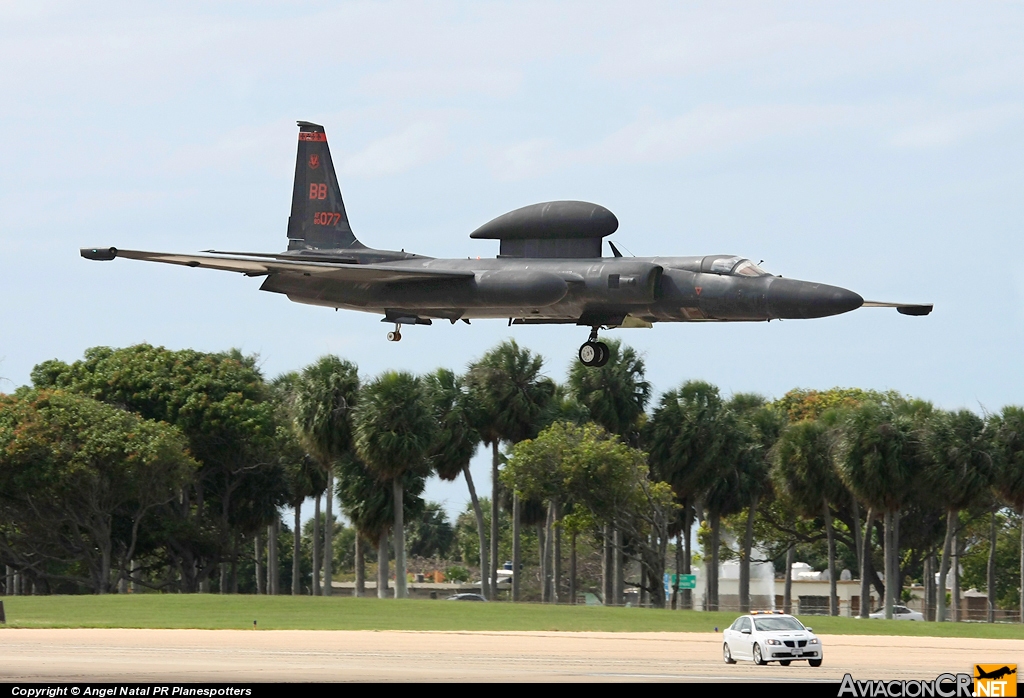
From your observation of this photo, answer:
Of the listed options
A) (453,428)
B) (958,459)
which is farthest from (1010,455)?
(453,428)

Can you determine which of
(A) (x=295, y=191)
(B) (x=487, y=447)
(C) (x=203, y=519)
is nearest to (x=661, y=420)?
(B) (x=487, y=447)

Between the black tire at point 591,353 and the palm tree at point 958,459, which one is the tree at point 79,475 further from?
the black tire at point 591,353

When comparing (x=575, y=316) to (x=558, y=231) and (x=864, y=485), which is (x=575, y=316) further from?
(x=864, y=485)

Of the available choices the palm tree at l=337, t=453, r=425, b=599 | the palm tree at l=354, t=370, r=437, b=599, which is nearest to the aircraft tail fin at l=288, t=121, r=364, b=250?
the palm tree at l=354, t=370, r=437, b=599

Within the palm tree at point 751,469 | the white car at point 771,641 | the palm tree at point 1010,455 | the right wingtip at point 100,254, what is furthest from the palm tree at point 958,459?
the right wingtip at point 100,254

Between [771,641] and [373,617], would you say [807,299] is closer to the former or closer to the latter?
[771,641]

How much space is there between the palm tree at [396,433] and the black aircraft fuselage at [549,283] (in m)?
32.7

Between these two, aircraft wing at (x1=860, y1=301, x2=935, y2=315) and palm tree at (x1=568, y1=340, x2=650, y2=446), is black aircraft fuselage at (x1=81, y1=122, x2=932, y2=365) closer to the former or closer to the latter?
aircraft wing at (x1=860, y1=301, x2=935, y2=315)

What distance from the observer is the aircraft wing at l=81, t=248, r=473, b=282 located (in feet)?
110

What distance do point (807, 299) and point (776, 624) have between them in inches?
316

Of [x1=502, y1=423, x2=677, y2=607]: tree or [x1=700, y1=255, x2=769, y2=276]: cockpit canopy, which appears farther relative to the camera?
[x1=502, y1=423, x2=677, y2=607]: tree

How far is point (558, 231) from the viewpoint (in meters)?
33.8

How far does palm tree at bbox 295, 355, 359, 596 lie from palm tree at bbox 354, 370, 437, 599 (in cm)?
162

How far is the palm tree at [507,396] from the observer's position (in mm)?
75188
